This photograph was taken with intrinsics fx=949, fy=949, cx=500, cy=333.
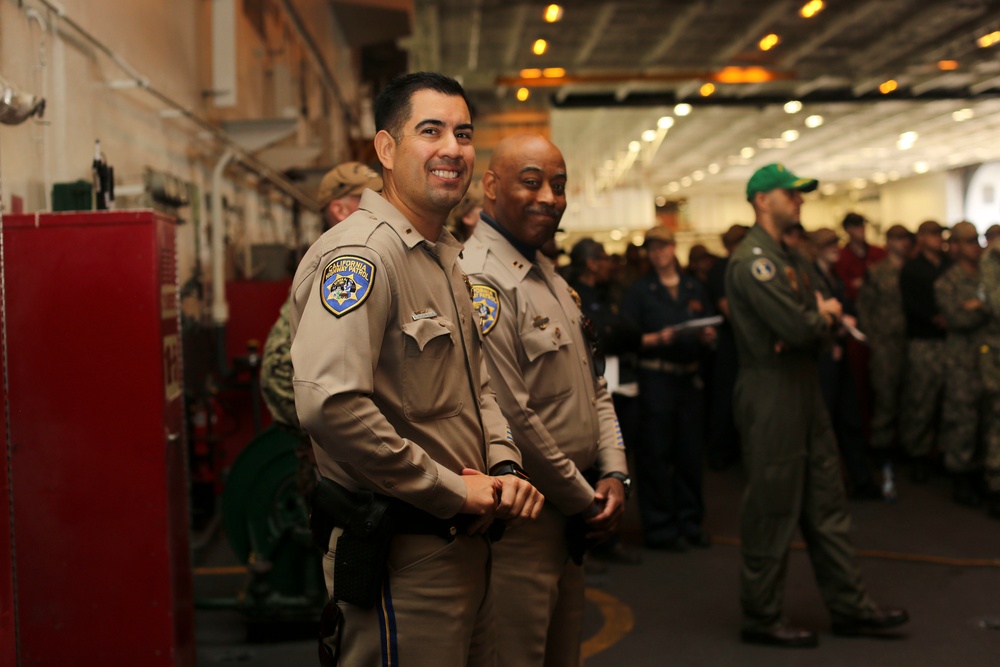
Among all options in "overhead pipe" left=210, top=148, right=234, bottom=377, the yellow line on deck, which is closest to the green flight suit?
the yellow line on deck

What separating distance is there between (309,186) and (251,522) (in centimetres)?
590

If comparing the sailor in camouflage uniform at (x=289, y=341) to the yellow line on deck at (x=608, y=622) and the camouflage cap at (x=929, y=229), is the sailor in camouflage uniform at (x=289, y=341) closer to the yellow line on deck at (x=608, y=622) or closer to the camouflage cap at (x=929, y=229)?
the yellow line on deck at (x=608, y=622)

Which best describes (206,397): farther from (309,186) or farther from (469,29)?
(469,29)

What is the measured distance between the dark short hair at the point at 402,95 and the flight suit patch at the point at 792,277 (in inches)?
83.7

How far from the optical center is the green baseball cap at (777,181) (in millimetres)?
3662

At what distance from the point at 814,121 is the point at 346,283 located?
1866 cm

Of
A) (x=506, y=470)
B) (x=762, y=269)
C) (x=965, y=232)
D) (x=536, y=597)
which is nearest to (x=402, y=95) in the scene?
(x=506, y=470)

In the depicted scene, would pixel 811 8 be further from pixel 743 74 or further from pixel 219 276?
pixel 219 276

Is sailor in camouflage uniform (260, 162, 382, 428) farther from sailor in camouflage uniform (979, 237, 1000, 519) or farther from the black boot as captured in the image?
the black boot

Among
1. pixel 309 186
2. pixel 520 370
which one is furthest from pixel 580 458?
pixel 309 186

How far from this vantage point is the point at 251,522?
3.84 metres

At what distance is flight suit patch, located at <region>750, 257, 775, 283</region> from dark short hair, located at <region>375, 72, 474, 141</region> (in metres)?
2.05

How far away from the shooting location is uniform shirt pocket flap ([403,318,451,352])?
5.51 ft

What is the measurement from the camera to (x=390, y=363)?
1685 millimetres
